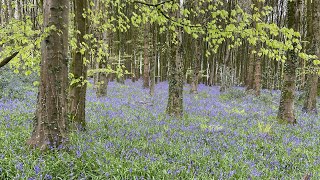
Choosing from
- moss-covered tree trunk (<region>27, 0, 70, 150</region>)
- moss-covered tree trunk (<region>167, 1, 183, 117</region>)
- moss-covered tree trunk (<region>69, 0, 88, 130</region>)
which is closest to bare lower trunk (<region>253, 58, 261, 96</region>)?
moss-covered tree trunk (<region>167, 1, 183, 117</region>)

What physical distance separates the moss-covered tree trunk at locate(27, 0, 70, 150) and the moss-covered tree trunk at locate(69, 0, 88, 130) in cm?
187

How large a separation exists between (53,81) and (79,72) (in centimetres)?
223

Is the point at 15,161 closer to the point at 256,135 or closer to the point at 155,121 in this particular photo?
the point at 155,121

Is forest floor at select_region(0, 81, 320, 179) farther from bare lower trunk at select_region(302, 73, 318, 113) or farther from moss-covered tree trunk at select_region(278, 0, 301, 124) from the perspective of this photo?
bare lower trunk at select_region(302, 73, 318, 113)

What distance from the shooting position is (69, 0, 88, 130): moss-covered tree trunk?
705 cm

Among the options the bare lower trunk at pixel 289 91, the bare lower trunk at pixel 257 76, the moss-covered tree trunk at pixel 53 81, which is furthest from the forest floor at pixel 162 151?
the bare lower trunk at pixel 257 76

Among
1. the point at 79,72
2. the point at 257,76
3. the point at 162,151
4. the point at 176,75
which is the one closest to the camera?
the point at 162,151

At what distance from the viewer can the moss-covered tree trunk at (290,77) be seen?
32.7 ft

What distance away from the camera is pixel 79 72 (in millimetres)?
7051

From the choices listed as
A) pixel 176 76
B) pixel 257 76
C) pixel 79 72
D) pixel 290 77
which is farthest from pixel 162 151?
pixel 257 76

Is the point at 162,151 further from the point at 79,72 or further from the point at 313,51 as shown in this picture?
the point at 313,51

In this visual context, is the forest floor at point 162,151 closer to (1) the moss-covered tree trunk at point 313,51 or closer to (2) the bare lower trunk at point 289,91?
(2) the bare lower trunk at point 289,91

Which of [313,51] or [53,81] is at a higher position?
[313,51]

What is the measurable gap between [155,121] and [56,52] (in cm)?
501
